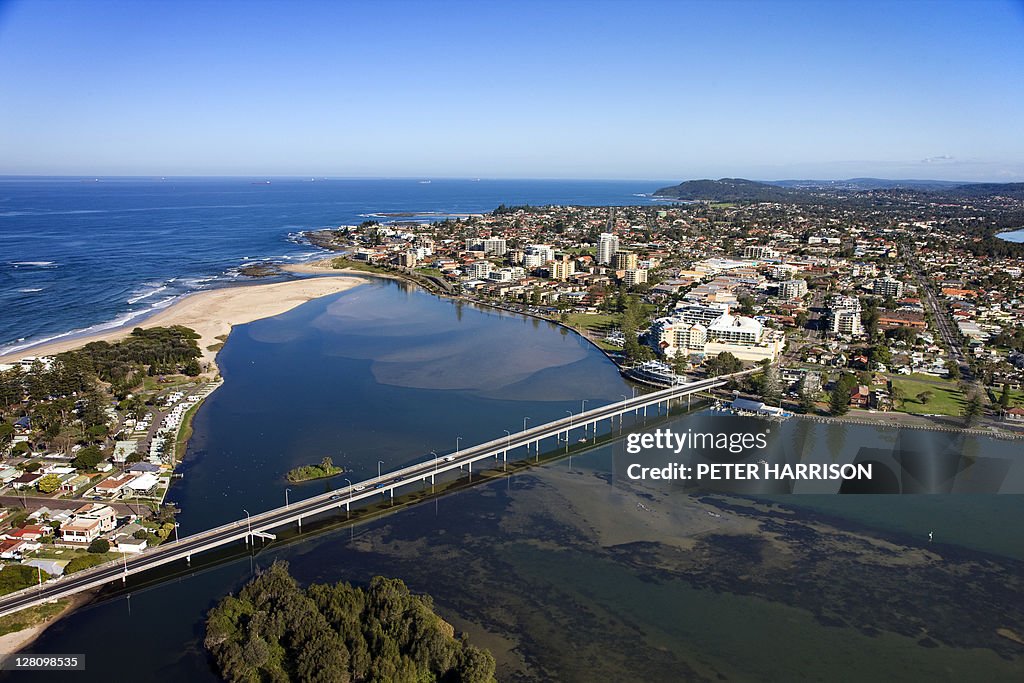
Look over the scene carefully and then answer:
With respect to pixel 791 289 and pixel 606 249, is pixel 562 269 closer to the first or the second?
pixel 606 249

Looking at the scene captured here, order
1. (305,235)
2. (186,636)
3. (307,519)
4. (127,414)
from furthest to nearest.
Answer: (305,235), (127,414), (307,519), (186,636)

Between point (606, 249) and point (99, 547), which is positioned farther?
point (606, 249)

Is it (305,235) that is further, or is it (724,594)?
(305,235)

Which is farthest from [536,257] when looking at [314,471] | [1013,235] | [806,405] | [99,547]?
[1013,235]

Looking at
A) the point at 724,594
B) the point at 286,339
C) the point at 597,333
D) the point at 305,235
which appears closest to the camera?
the point at 724,594

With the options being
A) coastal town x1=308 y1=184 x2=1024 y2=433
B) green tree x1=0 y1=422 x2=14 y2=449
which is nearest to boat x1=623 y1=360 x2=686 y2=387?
coastal town x1=308 y1=184 x2=1024 y2=433

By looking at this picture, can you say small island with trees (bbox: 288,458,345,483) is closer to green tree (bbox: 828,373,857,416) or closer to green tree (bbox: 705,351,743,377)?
green tree (bbox: 705,351,743,377)

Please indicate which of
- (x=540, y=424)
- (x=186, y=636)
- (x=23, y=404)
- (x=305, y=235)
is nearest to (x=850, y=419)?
(x=540, y=424)

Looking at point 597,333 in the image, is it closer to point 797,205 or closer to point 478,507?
point 478,507
